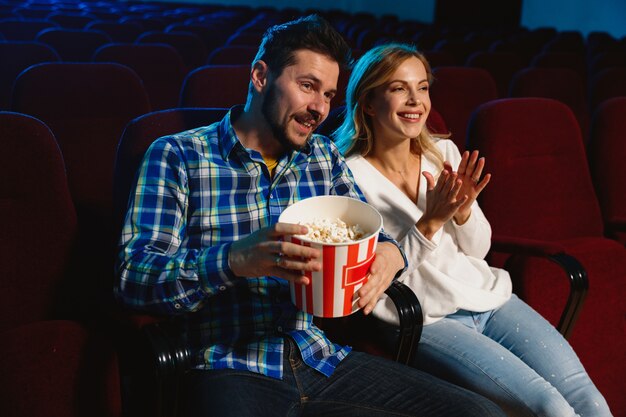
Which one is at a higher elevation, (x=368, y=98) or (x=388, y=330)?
(x=368, y=98)

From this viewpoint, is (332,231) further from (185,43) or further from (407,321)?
(185,43)

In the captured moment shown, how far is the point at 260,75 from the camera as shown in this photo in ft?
4.63

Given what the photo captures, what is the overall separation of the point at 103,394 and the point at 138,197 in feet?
1.26

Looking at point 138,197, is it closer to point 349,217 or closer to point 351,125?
point 349,217

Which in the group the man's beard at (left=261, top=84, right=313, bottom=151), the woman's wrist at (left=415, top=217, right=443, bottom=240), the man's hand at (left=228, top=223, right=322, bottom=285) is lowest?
the woman's wrist at (left=415, top=217, right=443, bottom=240)

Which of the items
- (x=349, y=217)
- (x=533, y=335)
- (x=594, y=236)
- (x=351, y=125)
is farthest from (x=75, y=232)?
(x=594, y=236)

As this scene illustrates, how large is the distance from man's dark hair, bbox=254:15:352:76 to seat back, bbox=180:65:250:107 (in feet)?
2.73

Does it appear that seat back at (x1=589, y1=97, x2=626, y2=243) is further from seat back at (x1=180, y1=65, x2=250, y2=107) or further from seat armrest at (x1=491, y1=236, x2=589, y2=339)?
seat back at (x1=180, y1=65, x2=250, y2=107)

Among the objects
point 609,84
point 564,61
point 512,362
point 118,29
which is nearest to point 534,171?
point 512,362

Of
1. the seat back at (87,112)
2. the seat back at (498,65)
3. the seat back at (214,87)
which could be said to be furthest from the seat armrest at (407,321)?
the seat back at (498,65)

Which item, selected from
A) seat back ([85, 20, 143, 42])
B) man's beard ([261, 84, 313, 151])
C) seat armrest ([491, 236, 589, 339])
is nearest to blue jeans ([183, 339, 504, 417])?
man's beard ([261, 84, 313, 151])

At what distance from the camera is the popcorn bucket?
3.38ft

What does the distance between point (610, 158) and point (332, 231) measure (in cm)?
148

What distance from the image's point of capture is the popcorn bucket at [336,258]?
1.03m
